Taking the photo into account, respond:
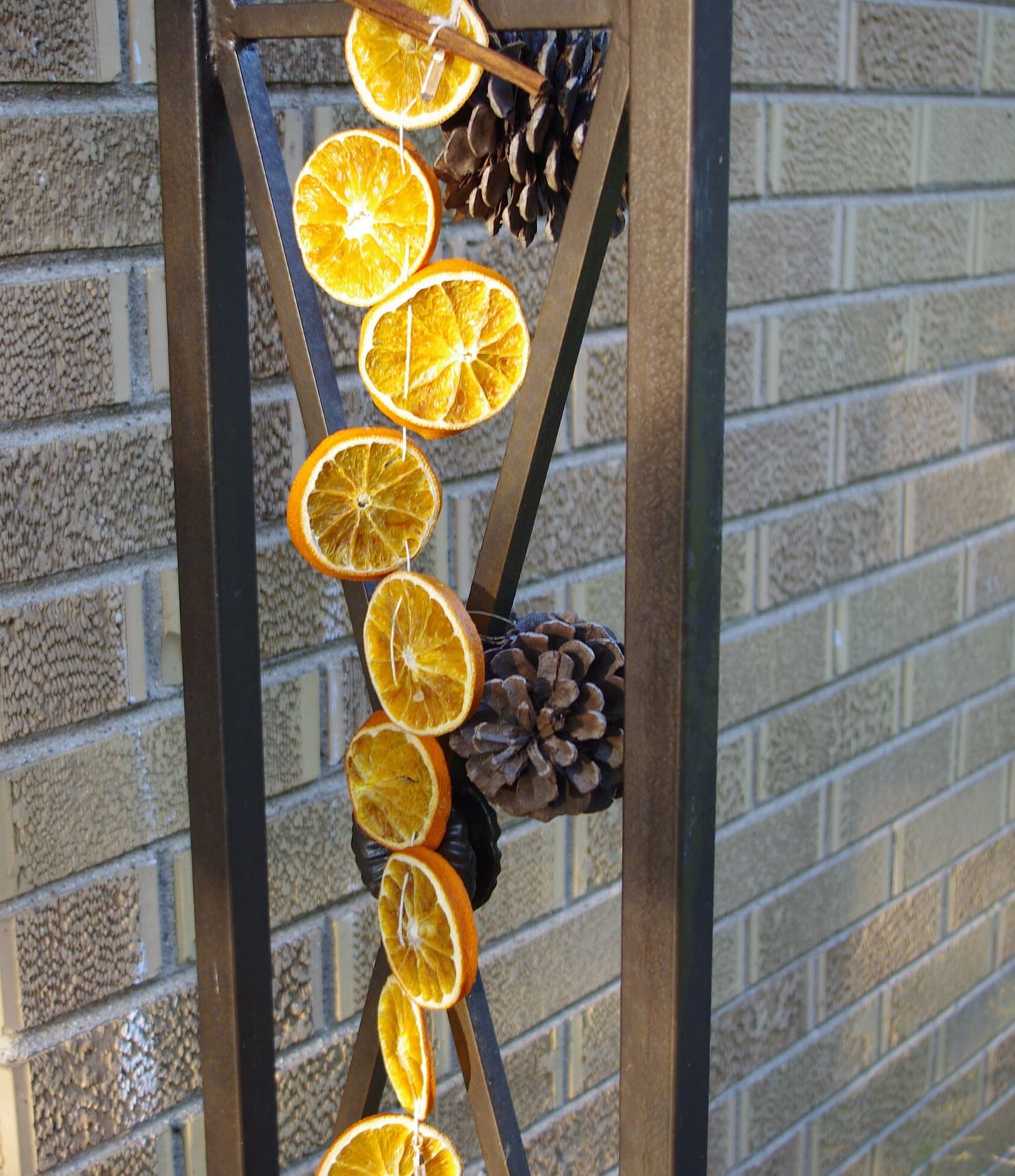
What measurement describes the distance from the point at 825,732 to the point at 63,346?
0.95 m

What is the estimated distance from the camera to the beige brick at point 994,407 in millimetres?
1646

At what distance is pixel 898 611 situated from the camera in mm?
1548

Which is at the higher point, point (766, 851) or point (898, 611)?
point (898, 611)

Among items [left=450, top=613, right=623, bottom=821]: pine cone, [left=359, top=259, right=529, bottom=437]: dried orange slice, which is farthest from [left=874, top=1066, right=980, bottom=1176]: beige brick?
[left=359, top=259, right=529, bottom=437]: dried orange slice

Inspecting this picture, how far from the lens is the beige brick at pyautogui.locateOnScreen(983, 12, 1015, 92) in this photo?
1.57m

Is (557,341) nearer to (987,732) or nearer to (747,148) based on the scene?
(747,148)

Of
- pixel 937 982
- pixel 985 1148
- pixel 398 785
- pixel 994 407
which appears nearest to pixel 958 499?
pixel 994 407

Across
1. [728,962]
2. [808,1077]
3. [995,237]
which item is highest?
[995,237]

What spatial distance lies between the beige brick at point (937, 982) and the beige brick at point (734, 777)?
47 centimetres

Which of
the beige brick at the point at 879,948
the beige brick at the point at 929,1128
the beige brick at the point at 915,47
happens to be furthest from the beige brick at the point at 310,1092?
the beige brick at the point at 915,47

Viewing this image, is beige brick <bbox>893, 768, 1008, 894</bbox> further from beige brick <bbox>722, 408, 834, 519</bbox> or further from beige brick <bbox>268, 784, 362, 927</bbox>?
beige brick <bbox>268, 784, 362, 927</bbox>

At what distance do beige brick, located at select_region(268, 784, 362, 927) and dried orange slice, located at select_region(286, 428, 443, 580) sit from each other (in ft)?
1.06

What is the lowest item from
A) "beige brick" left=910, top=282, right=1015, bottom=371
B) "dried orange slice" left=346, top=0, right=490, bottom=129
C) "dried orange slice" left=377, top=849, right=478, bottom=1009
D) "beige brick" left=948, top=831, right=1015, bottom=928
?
"beige brick" left=948, top=831, right=1015, bottom=928

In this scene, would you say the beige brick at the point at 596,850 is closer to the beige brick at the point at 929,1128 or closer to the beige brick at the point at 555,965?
the beige brick at the point at 555,965
